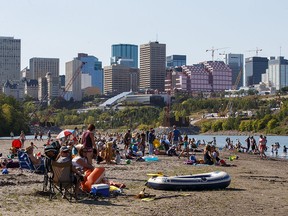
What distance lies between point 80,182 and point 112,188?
3.16 ft

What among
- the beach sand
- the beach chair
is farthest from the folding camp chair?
the beach chair

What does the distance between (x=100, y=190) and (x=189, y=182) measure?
117 inches

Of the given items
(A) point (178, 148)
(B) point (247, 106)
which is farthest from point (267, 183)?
(B) point (247, 106)

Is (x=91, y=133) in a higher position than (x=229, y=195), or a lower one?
higher

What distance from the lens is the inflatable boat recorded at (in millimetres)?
16250

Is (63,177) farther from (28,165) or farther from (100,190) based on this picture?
(28,165)

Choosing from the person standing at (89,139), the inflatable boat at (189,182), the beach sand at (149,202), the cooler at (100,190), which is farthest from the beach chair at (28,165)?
the cooler at (100,190)

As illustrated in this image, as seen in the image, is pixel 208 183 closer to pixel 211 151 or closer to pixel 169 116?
pixel 211 151

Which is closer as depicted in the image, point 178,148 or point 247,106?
point 178,148

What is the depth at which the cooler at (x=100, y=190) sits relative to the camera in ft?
47.3

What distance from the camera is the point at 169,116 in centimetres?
17538

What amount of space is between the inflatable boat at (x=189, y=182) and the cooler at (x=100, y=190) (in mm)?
2106

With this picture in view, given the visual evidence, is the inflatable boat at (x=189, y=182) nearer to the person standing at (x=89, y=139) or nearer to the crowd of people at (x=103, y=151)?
the crowd of people at (x=103, y=151)

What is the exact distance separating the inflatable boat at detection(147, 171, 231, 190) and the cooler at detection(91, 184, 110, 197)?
2.11m
